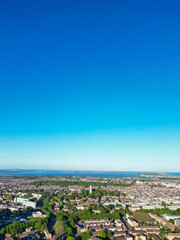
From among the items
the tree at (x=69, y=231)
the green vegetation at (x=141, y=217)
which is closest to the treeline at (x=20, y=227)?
the tree at (x=69, y=231)

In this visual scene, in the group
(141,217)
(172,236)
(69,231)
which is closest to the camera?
(172,236)

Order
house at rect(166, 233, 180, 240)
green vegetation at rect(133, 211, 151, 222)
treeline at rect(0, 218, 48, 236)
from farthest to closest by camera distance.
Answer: green vegetation at rect(133, 211, 151, 222) < treeline at rect(0, 218, 48, 236) < house at rect(166, 233, 180, 240)

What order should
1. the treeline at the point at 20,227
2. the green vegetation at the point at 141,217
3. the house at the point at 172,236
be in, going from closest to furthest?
1. the house at the point at 172,236
2. the treeline at the point at 20,227
3. the green vegetation at the point at 141,217

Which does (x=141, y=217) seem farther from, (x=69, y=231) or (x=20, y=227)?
(x=20, y=227)

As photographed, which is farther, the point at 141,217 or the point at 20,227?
the point at 141,217

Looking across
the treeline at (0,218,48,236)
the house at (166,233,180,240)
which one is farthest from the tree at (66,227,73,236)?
the house at (166,233,180,240)

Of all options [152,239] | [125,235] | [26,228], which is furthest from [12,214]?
[152,239]

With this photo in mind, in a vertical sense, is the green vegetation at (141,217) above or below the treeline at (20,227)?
below

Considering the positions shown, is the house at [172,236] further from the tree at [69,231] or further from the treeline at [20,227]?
the treeline at [20,227]

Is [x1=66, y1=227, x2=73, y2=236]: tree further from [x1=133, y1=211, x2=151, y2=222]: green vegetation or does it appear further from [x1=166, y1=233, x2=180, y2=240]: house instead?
[x1=166, y1=233, x2=180, y2=240]: house

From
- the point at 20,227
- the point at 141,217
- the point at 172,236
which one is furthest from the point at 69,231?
the point at 141,217

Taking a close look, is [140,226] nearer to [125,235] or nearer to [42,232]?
[125,235]

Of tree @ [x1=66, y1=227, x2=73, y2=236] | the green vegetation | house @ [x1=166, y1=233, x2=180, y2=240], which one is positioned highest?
tree @ [x1=66, y1=227, x2=73, y2=236]
